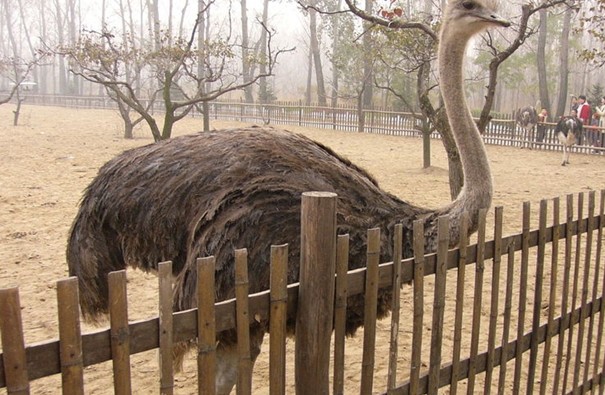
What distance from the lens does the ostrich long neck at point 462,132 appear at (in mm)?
2691

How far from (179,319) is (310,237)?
0.44m

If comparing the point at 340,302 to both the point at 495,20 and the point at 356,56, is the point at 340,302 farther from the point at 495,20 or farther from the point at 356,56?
the point at 356,56

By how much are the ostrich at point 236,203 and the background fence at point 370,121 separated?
7452 mm

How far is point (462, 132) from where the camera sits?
288 centimetres

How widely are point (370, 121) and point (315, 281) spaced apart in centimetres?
1890

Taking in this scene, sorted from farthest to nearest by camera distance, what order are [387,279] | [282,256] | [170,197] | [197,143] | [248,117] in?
[248,117], [197,143], [170,197], [387,279], [282,256]

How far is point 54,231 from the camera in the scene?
6129mm

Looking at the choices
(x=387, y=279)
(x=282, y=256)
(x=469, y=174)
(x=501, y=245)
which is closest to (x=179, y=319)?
(x=282, y=256)

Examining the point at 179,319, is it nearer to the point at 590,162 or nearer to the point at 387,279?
the point at 387,279

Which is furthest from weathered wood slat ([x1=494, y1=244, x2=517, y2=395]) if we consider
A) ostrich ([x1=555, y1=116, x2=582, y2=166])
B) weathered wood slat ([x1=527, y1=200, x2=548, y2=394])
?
ostrich ([x1=555, y1=116, x2=582, y2=166])

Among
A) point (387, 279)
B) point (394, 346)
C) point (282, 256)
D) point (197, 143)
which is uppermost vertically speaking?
point (197, 143)

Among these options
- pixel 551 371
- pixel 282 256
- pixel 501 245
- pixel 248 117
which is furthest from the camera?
pixel 248 117

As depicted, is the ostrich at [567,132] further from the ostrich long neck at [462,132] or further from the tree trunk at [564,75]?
the ostrich long neck at [462,132]

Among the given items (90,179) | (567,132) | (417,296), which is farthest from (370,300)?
(567,132)
